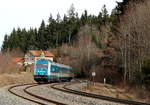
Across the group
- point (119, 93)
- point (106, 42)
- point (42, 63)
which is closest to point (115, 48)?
point (106, 42)

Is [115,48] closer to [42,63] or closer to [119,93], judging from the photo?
[42,63]

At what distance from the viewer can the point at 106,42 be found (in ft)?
185

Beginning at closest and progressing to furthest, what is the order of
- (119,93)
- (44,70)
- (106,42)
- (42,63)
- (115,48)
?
(119,93)
(44,70)
(42,63)
(115,48)
(106,42)

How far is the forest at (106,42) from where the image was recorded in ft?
106

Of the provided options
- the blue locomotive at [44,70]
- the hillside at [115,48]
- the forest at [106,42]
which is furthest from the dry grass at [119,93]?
the blue locomotive at [44,70]

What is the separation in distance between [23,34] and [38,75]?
105 meters

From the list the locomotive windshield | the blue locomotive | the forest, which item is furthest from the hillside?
the locomotive windshield

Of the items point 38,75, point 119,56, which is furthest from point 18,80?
point 119,56

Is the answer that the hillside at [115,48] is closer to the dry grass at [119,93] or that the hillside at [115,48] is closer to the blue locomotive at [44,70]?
the dry grass at [119,93]

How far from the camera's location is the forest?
106 ft

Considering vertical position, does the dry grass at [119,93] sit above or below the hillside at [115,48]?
below

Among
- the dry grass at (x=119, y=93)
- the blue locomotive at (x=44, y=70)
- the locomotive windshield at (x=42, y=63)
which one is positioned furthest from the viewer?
the locomotive windshield at (x=42, y=63)

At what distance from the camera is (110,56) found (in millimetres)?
48031

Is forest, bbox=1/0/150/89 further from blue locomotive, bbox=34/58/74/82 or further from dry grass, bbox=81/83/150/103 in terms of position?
blue locomotive, bbox=34/58/74/82
